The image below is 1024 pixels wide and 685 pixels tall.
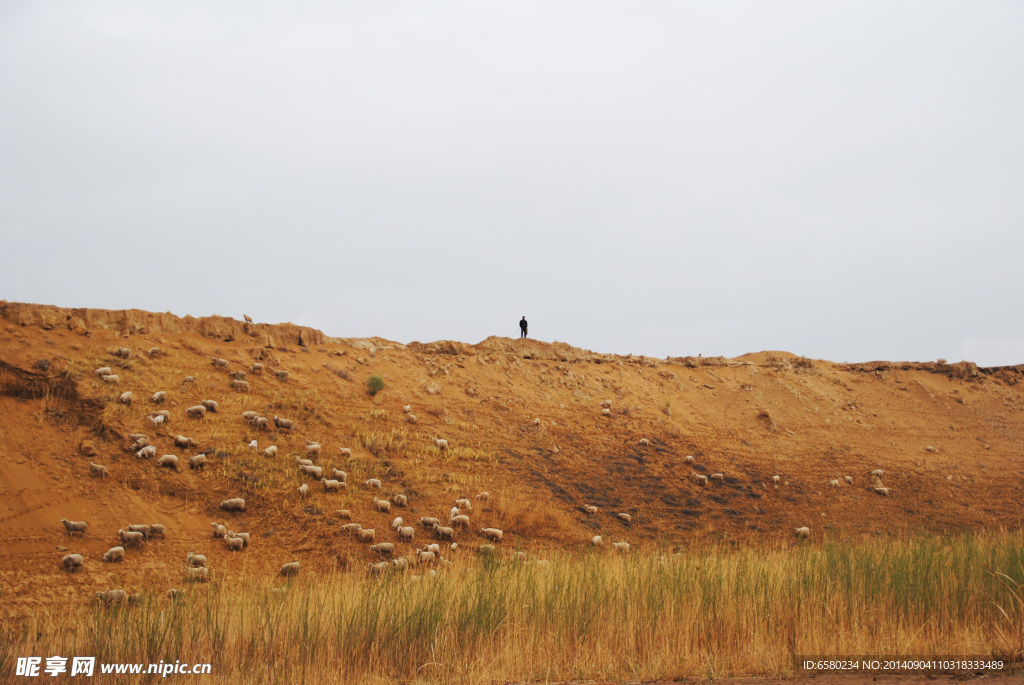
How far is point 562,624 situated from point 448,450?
31.0ft

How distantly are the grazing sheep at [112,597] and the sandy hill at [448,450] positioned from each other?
884mm

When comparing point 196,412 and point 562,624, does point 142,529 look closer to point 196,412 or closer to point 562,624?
point 196,412

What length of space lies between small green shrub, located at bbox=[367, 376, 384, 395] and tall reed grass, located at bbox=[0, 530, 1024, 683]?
984cm

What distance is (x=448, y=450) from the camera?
16.9m

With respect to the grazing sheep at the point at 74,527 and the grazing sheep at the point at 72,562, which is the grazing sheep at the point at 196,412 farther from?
the grazing sheep at the point at 72,562

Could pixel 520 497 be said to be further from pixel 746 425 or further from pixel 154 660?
pixel 746 425

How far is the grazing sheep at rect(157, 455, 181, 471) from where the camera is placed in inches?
515

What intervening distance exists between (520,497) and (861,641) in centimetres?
885

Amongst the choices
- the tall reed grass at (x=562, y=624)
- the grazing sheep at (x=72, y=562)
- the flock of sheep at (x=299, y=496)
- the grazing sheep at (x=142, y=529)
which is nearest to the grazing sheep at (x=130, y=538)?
the flock of sheep at (x=299, y=496)

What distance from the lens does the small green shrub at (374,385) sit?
62.3 feet

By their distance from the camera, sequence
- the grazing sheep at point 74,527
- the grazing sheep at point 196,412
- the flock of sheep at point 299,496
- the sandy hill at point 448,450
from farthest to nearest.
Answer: the grazing sheep at point 196,412 < the sandy hill at point 448,450 < the grazing sheep at point 74,527 < the flock of sheep at point 299,496

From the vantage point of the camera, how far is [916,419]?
26.7 meters

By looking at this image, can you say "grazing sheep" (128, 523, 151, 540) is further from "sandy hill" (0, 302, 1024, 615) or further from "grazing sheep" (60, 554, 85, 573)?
"grazing sheep" (60, 554, 85, 573)

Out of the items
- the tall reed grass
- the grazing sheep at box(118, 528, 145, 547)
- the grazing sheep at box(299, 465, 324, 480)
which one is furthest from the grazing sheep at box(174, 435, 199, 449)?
the tall reed grass
